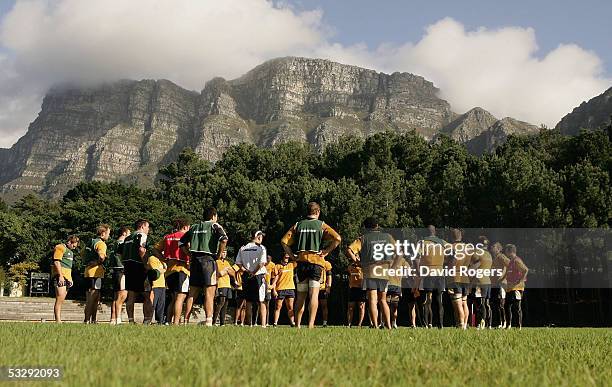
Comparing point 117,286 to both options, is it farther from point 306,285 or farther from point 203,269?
point 306,285

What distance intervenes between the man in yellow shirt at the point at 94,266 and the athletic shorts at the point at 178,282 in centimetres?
200

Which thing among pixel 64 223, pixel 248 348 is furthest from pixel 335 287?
pixel 248 348

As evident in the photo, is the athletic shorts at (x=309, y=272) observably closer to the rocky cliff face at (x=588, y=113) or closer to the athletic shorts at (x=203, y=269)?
the athletic shorts at (x=203, y=269)

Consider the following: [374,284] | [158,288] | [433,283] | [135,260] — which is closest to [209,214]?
[135,260]

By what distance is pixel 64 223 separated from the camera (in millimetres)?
57000

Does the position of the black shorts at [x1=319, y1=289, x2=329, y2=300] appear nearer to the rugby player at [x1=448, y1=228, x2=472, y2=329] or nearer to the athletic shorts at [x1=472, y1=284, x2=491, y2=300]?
the athletic shorts at [x1=472, y1=284, x2=491, y2=300]

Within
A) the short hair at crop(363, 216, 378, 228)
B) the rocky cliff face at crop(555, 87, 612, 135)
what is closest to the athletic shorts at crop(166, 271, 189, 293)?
the short hair at crop(363, 216, 378, 228)

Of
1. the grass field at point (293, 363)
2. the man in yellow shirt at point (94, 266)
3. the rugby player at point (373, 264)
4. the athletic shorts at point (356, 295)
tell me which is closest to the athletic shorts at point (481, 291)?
the athletic shorts at point (356, 295)

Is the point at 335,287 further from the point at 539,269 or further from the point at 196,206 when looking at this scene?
the point at 196,206

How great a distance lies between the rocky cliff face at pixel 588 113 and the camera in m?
135

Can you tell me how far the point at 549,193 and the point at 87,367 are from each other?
37.7 meters

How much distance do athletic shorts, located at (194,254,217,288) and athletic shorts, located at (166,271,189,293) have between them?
127cm

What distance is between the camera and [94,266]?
1439cm

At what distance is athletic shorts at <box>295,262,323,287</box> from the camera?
11711mm
